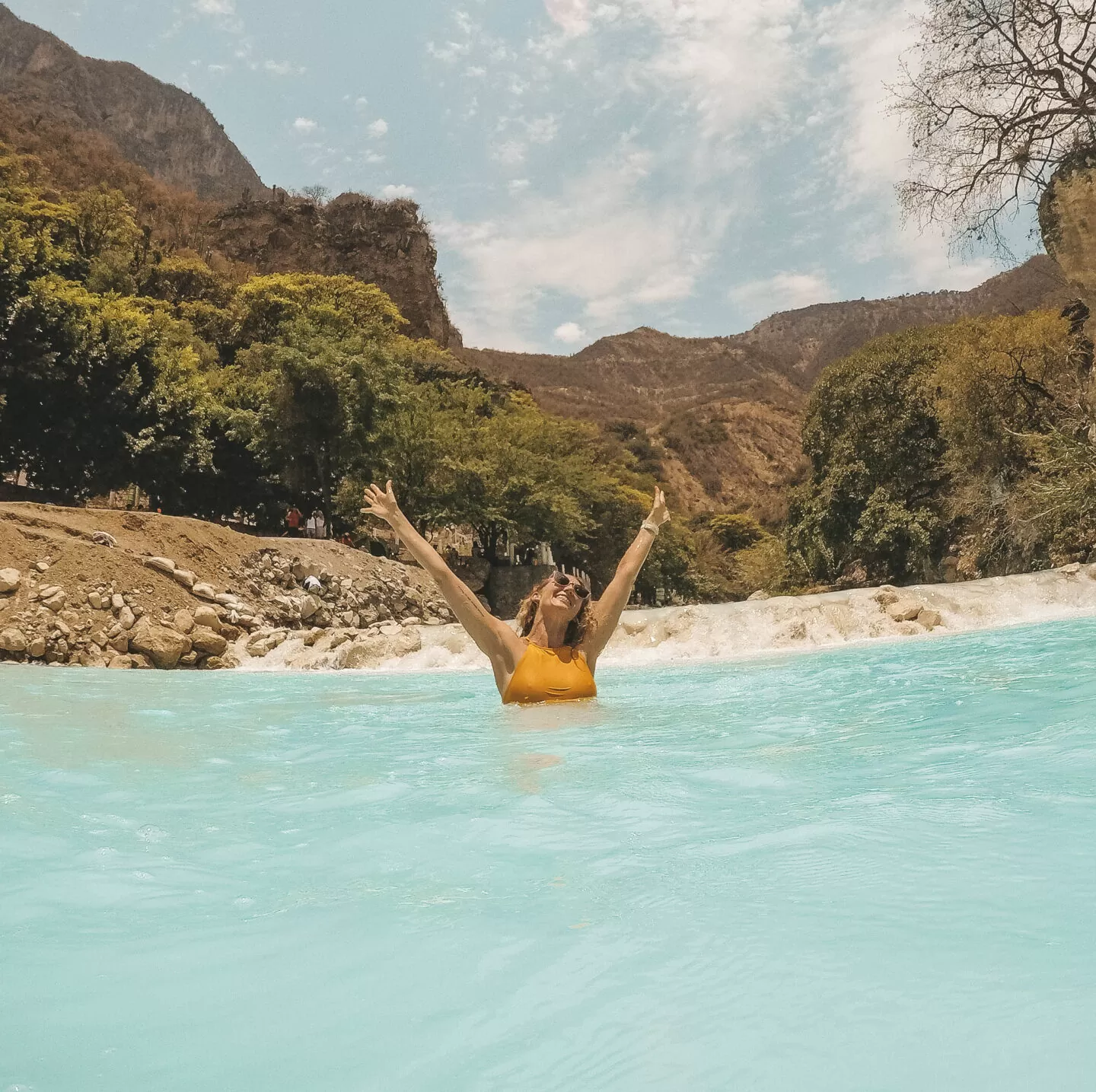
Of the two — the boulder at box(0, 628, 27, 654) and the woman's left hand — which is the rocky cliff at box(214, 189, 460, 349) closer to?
the boulder at box(0, 628, 27, 654)

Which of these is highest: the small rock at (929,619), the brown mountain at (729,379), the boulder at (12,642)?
the brown mountain at (729,379)

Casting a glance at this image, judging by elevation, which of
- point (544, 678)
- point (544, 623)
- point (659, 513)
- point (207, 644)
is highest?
point (659, 513)

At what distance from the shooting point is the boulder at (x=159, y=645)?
14.2 meters

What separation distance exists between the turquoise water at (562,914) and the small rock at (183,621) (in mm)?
10734

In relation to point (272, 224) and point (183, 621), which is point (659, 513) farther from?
point (272, 224)

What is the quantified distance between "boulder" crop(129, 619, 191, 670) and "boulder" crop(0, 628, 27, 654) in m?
1.52

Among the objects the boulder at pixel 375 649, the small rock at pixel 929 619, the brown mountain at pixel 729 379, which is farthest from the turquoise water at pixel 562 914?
the brown mountain at pixel 729 379

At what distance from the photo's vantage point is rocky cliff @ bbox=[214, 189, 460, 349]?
66.2 metres

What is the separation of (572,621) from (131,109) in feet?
435

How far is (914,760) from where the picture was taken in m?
4.19

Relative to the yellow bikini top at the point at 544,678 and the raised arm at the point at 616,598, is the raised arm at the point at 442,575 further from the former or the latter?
the raised arm at the point at 616,598

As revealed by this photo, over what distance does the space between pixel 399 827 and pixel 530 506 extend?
93.4 ft

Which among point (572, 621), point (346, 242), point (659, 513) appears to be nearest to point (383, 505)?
point (572, 621)

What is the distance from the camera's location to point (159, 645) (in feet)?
46.8
